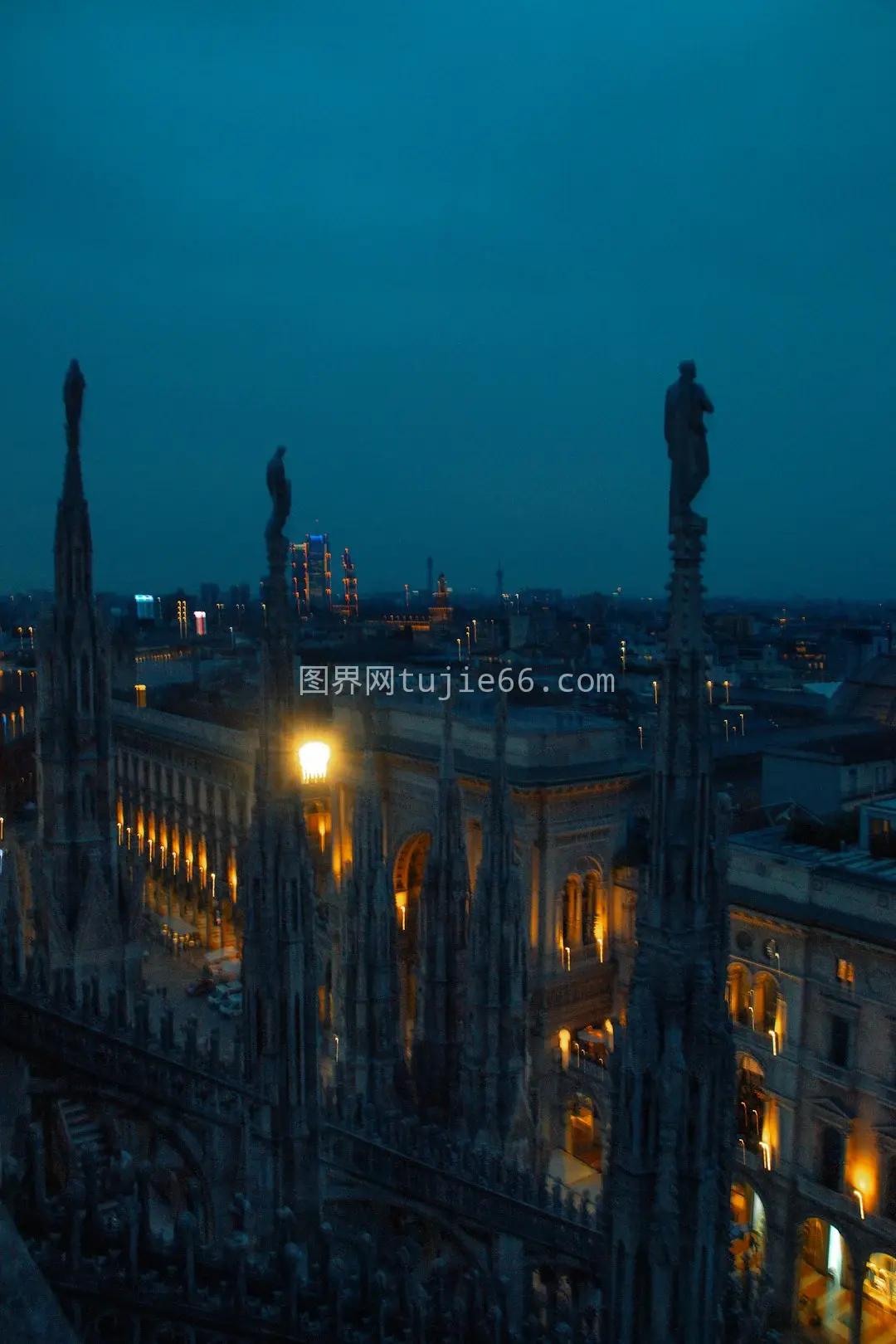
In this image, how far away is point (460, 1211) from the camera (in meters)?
12.6

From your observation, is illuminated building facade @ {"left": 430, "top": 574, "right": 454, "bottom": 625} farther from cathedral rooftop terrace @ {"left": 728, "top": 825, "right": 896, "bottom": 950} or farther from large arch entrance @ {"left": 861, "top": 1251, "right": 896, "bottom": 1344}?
large arch entrance @ {"left": 861, "top": 1251, "right": 896, "bottom": 1344}

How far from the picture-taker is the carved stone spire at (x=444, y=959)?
16812mm

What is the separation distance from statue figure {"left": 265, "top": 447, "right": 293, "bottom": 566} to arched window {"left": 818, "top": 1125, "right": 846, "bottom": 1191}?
19.8m

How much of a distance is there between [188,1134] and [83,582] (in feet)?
35.0

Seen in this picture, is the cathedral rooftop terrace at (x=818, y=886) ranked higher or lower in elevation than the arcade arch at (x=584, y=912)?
higher

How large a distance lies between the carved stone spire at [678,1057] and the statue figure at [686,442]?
108 mm

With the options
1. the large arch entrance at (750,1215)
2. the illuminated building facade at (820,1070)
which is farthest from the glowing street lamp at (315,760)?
the large arch entrance at (750,1215)

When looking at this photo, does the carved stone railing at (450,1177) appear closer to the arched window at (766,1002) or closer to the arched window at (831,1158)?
the arched window at (831,1158)

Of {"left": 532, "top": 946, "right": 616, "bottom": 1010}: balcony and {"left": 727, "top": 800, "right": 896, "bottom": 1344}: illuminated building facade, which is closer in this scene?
{"left": 727, "top": 800, "right": 896, "bottom": 1344}: illuminated building facade

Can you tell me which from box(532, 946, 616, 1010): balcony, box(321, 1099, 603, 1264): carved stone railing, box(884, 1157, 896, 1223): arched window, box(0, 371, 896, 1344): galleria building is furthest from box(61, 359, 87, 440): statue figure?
box(884, 1157, 896, 1223): arched window

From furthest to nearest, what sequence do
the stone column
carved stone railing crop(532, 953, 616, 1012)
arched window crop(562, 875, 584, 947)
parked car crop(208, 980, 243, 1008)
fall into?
parked car crop(208, 980, 243, 1008) → arched window crop(562, 875, 584, 947) → carved stone railing crop(532, 953, 616, 1012) → the stone column

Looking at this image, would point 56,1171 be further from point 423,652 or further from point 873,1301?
point 423,652

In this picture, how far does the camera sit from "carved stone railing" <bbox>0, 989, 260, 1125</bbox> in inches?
525

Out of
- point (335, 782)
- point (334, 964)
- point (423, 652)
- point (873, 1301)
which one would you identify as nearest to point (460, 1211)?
point (873, 1301)
